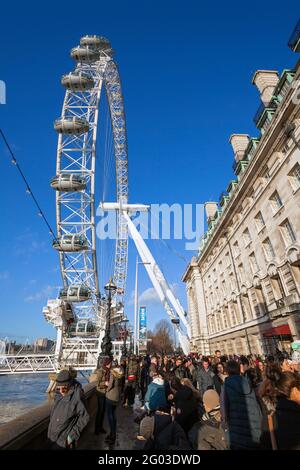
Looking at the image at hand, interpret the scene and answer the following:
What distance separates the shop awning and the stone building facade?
0.06m

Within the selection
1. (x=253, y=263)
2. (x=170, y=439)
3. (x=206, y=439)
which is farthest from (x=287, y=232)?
(x=170, y=439)

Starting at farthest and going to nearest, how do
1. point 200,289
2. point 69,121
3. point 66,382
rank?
point 200,289 < point 69,121 < point 66,382

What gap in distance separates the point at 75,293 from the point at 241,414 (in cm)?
2928

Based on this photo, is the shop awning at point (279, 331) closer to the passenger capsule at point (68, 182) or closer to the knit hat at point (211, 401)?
the knit hat at point (211, 401)

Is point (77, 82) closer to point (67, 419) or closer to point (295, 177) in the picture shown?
point (295, 177)

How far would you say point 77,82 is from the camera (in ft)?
101

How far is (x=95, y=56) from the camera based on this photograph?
3334 centimetres

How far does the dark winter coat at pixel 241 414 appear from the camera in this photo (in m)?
3.37

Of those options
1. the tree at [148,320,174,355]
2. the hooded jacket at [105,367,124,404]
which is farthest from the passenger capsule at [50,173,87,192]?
Answer: the tree at [148,320,174,355]

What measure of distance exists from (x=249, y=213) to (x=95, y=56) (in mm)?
28766

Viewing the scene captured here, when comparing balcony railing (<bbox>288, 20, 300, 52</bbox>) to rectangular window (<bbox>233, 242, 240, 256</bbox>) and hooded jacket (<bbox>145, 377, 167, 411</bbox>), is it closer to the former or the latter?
rectangular window (<bbox>233, 242, 240, 256</bbox>)
